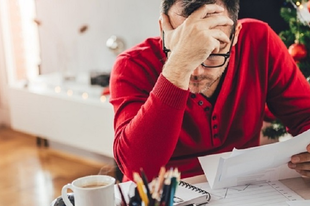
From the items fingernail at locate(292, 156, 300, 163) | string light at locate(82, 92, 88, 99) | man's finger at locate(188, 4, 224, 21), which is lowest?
string light at locate(82, 92, 88, 99)

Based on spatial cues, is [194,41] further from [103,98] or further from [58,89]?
[58,89]

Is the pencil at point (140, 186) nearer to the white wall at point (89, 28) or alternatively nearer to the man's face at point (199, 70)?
the man's face at point (199, 70)

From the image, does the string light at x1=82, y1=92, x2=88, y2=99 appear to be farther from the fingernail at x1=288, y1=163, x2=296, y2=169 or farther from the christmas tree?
the fingernail at x1=288, y1=163, x2=296, y2=169

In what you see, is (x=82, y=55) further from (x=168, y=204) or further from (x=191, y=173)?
(x=168, y=204)

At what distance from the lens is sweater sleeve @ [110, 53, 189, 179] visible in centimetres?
106

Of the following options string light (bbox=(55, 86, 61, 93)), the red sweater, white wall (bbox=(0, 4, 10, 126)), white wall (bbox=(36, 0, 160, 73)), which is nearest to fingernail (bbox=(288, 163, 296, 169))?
the red sweater

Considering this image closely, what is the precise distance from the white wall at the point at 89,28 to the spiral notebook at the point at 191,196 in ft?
5.44

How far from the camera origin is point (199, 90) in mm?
1170

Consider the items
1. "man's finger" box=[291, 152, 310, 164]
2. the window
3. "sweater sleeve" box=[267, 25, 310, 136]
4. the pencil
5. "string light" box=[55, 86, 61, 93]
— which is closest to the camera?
the pencil

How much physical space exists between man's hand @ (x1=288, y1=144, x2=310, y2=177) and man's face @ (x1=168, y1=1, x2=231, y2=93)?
281 millimetres

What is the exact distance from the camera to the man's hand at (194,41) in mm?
1030

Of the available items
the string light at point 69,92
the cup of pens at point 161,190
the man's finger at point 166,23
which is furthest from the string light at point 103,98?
the cup of pens at point 161,190

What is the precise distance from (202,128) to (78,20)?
1890mm

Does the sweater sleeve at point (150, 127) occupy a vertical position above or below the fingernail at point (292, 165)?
above
